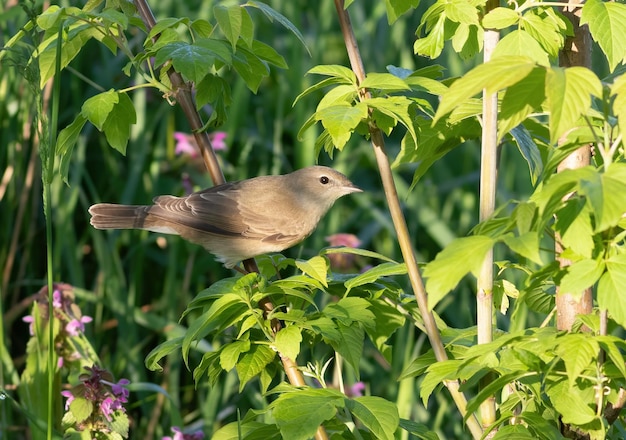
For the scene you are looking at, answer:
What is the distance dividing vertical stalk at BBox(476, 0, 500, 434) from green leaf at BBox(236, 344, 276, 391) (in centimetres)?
47

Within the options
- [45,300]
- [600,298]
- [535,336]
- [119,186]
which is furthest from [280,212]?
[600,298]

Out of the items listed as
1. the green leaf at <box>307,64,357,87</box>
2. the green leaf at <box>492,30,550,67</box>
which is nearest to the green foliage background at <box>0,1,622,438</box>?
the green leaf at <box>307,64,357,87</box>

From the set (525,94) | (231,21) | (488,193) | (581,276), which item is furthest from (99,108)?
(581,276)

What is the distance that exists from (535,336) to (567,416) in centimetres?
17

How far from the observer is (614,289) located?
1.56 m

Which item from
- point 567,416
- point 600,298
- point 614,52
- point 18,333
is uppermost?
point 614,52

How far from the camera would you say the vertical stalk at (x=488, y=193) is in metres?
1.90

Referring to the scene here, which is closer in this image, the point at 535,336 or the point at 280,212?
the point at 535,336

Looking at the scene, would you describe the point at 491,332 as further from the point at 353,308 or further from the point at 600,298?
the point at 600,298

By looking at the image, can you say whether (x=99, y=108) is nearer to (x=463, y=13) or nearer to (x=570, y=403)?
(x=463, y=13)

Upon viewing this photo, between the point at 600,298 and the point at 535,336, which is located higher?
the point at 600,298

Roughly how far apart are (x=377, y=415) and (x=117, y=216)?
1900mm

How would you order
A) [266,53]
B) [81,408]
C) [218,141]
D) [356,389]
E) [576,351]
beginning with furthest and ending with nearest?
[218,141] < [356,389] < [81,408] < [266,53] < [576,351]

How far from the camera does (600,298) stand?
1.56 meters
